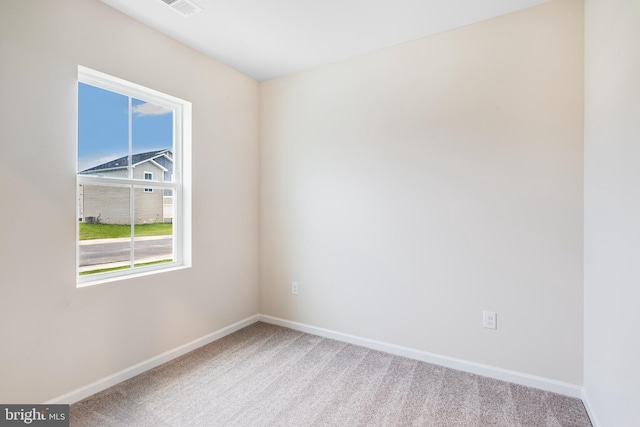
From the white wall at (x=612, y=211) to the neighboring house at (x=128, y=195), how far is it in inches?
117

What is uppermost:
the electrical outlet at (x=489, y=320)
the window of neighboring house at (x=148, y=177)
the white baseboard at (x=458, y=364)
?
the window of neighboring house at (x=148, y=177)

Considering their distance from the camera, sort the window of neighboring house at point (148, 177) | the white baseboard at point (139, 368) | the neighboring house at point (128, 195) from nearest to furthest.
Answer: the white baseboard at point (139, 368) → the neighboring house at point (128, 195) → the window of neighboring house at point (148, 177)

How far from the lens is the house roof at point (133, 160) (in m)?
2.14

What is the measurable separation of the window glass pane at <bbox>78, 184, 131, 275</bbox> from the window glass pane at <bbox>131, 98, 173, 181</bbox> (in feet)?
0.82

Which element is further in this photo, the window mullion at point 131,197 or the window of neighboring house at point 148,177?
the window of neighboring house at point 148,177

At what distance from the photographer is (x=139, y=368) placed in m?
2.22

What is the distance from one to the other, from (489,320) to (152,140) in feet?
9.82

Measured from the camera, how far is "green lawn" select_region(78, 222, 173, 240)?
2.07 m

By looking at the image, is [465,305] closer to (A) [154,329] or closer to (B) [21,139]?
(A) [154,329]

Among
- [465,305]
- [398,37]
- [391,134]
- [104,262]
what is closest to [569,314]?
[465,305]

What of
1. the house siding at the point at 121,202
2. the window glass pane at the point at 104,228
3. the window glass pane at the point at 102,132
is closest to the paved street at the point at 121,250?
the window glass pane at the point at 104,228

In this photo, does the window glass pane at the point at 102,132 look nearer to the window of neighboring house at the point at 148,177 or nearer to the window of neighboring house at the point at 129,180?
the window of neighboring house at the point at 129,180

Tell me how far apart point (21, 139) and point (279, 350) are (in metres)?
2.29

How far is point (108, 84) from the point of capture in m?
2.16
